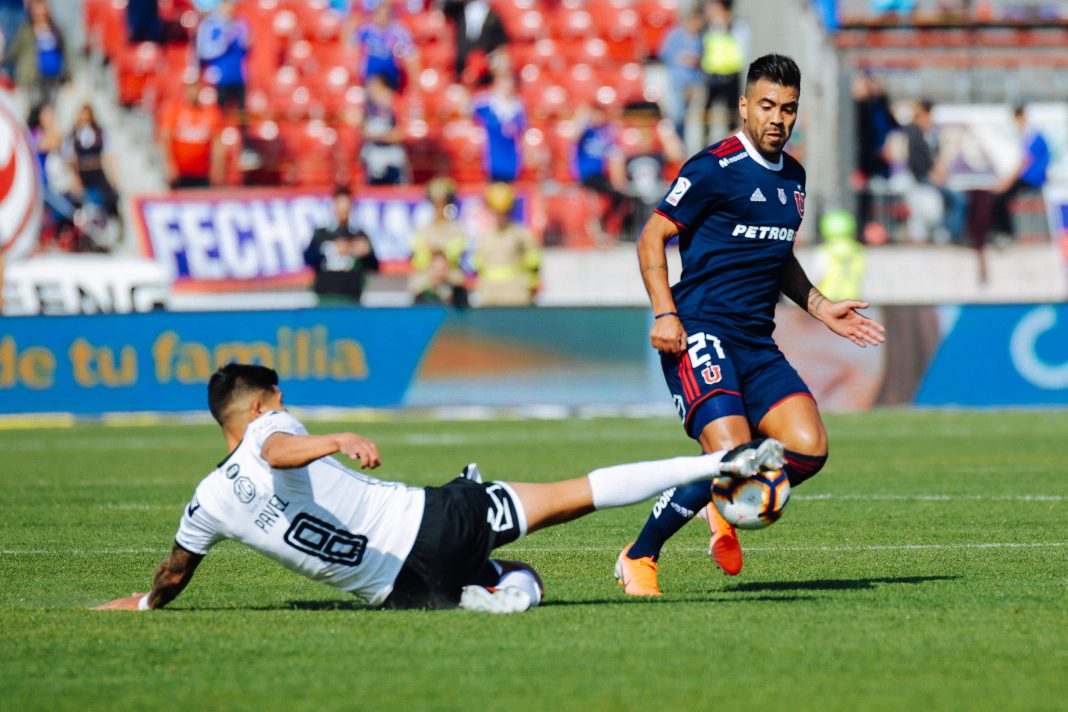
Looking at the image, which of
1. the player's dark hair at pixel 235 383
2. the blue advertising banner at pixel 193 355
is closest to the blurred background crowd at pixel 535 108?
the blue advertising banner at pixel 193 355

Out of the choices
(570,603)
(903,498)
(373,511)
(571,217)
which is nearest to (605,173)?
(571,217)

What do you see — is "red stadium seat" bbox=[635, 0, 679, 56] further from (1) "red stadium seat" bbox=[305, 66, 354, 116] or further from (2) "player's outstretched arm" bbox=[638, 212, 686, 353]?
(2) "player's outstretched arm" bbox=[638, 212, 686, 353]

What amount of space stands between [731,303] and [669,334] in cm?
43

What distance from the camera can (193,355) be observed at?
18.5 m

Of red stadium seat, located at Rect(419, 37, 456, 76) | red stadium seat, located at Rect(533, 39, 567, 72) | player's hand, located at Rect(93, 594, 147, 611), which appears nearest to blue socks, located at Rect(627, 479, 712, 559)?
player's hand, located at Rect(93, 594, 147, 611)

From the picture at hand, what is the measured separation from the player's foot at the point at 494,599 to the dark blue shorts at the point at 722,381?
117 cm

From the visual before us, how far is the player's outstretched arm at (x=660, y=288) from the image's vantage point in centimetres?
725

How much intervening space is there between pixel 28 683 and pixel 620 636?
200 cm

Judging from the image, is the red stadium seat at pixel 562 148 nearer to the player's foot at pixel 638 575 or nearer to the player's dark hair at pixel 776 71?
the player's dark hair at pixel 776 71

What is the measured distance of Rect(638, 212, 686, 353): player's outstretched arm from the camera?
7.25 meters

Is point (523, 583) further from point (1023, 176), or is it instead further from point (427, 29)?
point (427, 29)

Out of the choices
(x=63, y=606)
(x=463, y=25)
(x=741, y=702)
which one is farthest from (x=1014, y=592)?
(x=463, y=25)

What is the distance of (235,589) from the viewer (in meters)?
7.64

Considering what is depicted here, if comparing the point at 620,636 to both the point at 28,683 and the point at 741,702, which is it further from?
the point at 28,683
